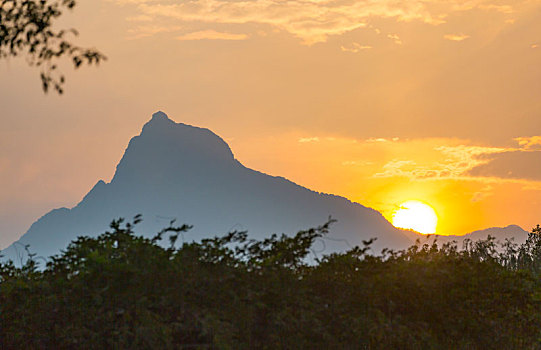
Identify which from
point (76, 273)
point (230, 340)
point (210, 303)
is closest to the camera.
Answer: point (230, 340)

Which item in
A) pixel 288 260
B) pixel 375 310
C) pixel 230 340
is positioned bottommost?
pixel 230 340

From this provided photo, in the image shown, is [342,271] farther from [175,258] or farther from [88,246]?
[88,246]

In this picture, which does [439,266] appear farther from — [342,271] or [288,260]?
[288,260]

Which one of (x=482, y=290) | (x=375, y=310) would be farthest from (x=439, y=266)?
(x=375, y=310)

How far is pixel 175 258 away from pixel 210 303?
2.21 feet

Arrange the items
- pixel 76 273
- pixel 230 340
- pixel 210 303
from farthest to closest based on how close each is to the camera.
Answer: pixel 76 273
pixel 210 303
pixel 230 340

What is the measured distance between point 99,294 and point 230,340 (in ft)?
5.22

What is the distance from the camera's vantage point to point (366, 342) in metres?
7.75

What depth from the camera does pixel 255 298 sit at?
7.42 m

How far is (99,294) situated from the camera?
728 cm

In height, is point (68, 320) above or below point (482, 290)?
below

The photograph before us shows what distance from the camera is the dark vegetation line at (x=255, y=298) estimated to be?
7188mm

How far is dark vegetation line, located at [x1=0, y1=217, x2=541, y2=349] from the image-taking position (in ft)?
23.6

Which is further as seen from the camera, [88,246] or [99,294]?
[88,246]
